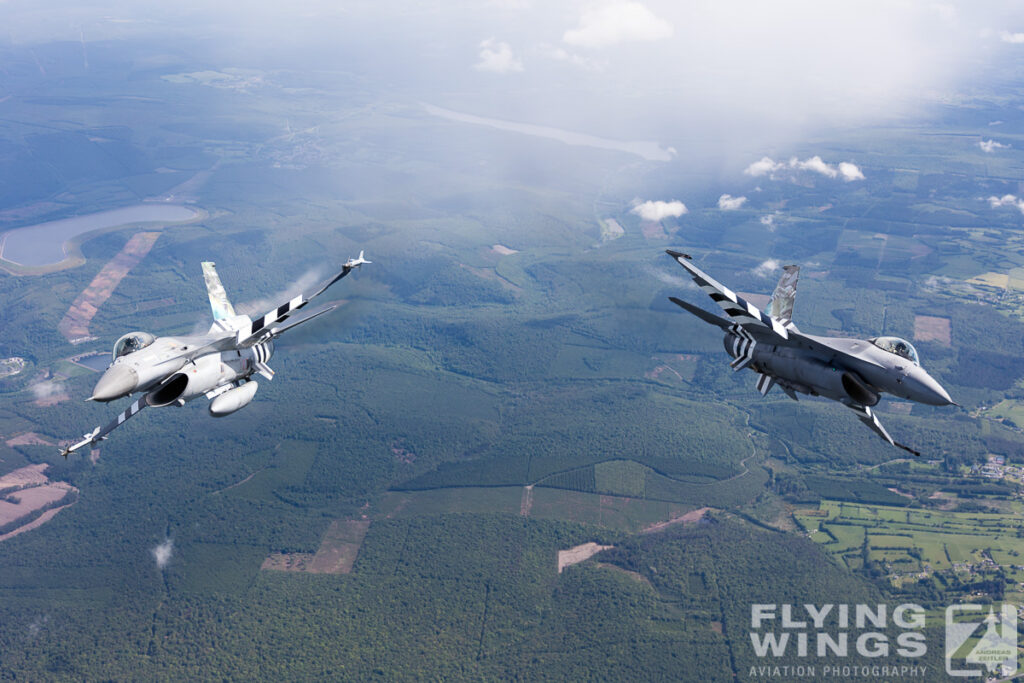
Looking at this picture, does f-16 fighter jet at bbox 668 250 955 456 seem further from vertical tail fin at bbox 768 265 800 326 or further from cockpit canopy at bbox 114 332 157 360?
Result: cockpit canopy at bbox 114 332 157 360

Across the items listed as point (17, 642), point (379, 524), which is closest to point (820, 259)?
point (379, 524)

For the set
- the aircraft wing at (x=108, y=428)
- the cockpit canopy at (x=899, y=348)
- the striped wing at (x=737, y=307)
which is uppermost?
the striped wing at (x=737, y=307)

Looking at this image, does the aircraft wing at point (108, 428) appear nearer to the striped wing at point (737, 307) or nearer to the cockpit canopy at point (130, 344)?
the cockpit canopy at point (130, 344)

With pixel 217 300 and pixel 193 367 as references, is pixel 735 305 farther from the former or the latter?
pixel 217 300

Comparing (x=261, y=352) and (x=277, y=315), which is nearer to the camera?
(x=277, y=315)

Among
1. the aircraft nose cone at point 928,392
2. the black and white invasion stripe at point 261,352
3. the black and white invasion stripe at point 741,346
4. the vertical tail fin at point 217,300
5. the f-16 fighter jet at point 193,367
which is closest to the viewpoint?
the aircraft nose cone at point 928,392

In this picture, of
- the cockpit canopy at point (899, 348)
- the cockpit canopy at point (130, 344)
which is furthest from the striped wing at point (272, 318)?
the cockpit canopy at point (899, 348)

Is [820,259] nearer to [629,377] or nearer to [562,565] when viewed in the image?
[629,377]

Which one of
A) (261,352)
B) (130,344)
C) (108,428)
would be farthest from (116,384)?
(261,352)
